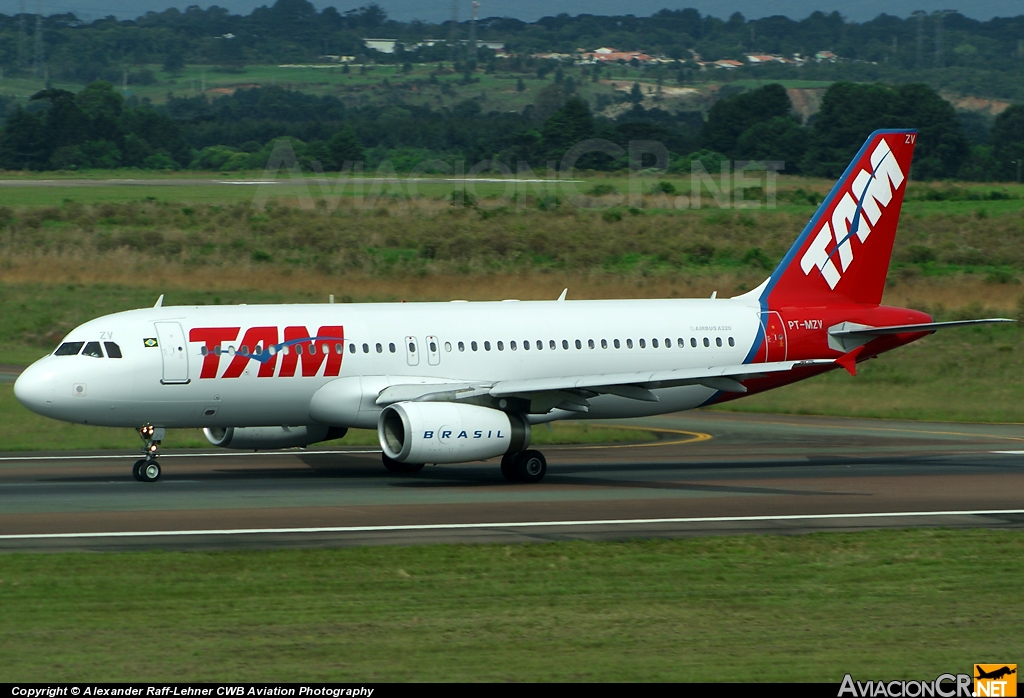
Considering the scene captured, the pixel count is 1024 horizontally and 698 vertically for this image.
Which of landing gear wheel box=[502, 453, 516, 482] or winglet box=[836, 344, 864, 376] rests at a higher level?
winglet box=[836, 344, 864, 376]

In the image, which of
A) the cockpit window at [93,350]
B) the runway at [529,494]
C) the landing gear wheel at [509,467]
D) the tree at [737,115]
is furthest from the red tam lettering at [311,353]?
the tree at [737,115]

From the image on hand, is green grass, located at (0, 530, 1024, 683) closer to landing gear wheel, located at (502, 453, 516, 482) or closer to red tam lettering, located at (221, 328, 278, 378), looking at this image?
landing gear wheel, located at (502, 453, 516, 482)

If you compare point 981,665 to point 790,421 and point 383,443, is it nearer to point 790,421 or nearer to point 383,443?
point 383,443

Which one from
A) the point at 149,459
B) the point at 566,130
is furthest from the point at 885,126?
the point at 149,459

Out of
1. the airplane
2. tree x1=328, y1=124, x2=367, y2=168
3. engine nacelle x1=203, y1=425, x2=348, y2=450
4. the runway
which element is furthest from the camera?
tree x1=328, y1=124, x2=367, y2=168

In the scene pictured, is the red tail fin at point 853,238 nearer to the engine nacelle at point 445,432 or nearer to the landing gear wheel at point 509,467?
the landing gear wheel at point 509,467

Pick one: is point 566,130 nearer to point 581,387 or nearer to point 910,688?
point 581,387

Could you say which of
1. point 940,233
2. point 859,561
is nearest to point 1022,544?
point 859,561

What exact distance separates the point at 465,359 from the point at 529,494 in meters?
4.51

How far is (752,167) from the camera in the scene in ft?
549

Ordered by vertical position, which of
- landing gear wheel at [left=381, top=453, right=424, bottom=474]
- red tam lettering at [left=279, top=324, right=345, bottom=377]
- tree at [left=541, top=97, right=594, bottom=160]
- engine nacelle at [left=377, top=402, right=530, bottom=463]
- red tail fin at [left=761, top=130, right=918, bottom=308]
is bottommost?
tree at [left=541, top=97, right=594, bottom=160]

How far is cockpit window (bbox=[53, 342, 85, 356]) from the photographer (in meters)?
30.5

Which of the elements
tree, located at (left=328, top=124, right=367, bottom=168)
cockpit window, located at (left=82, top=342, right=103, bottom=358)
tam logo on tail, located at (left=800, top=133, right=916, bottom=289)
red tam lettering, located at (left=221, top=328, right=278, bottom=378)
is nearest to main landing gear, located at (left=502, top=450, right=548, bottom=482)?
red tam lettering, located at (left=221, top=328, right=278, bottom=378)

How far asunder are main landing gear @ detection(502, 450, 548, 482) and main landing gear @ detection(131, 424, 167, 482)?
23.9 ft
